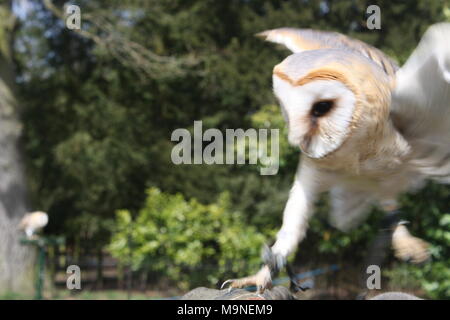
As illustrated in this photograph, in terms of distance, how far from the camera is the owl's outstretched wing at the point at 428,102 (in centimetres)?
210

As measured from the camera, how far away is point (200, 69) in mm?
9094

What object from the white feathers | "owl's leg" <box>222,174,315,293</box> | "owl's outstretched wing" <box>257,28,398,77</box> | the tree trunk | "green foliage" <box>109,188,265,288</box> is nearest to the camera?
the white feathers

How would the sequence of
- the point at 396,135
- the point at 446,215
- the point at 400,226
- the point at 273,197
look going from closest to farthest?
the point at 396,135 → the point at 400,226 → the point at 446,215 → the point at 273,197

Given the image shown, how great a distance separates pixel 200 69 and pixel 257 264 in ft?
11.7

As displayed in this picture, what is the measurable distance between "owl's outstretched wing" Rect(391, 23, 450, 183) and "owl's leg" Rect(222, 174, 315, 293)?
0.53m

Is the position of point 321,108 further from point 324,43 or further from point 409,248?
point 409,248

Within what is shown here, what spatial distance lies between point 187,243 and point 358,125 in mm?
5440

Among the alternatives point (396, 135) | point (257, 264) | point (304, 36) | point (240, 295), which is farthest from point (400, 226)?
point (257, 264)

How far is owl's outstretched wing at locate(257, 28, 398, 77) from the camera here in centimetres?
257

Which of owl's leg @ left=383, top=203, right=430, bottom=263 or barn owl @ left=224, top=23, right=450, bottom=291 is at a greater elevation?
barn owl @ left=224, top=23, right=450, bottom=291

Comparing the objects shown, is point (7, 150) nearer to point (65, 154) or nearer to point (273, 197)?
point (65, 154)

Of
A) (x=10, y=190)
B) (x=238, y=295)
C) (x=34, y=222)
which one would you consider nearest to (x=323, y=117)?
(x=238, y=295)

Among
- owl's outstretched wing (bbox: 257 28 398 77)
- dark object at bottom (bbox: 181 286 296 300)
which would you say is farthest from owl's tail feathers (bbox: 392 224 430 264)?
owl's outstretched wing (bbox: 257 28 398 77)

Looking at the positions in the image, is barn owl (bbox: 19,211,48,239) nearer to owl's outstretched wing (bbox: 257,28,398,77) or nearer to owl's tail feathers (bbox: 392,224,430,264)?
owl's outstretched wing (bbox: 257,28,398,77)
